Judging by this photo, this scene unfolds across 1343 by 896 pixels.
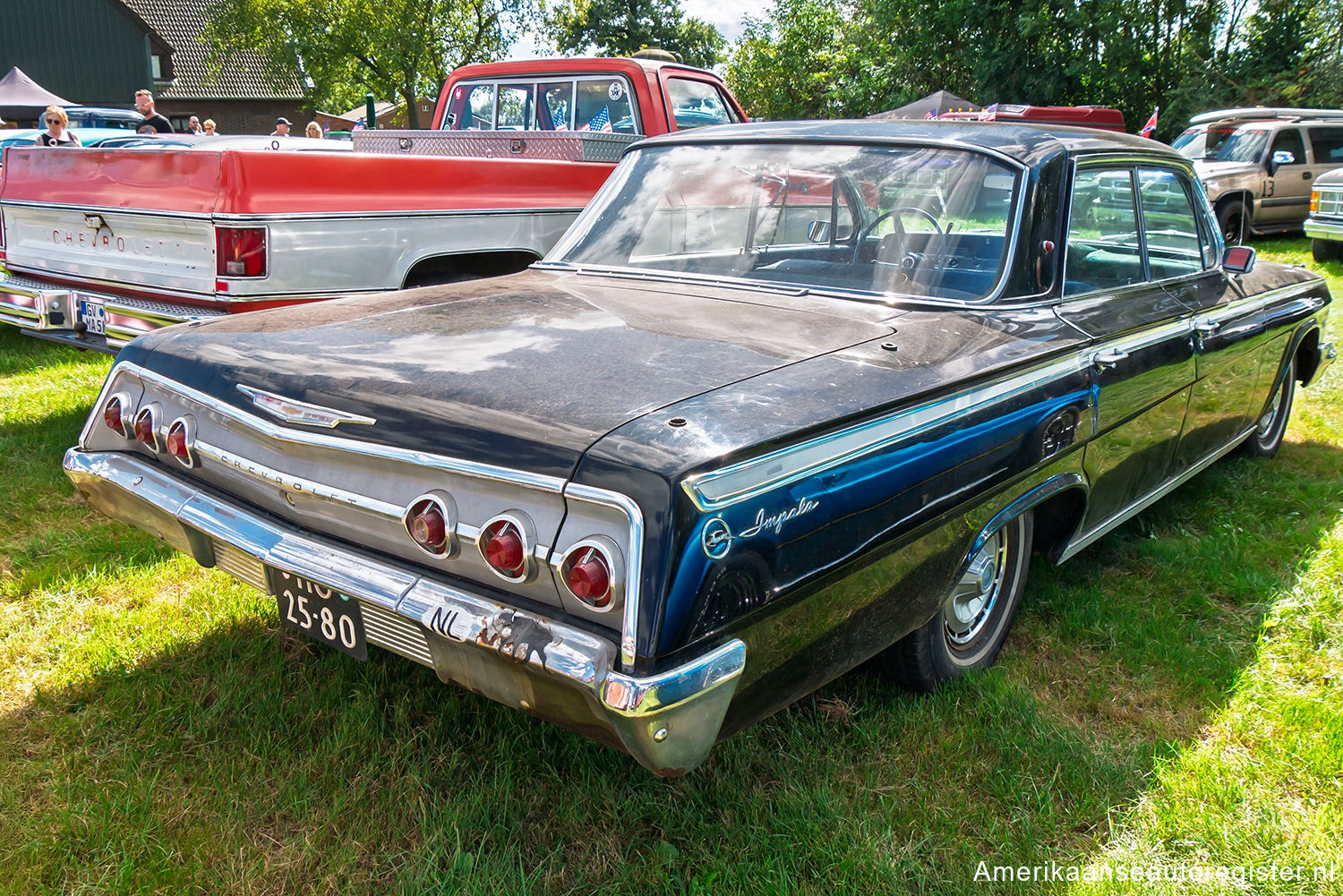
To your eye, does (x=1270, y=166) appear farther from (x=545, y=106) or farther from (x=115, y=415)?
(x=115, y=415)

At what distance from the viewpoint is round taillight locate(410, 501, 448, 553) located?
1965 millimetres

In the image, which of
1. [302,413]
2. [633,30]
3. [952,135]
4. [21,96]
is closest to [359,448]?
[302,413]

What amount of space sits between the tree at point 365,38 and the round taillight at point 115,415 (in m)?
31.2

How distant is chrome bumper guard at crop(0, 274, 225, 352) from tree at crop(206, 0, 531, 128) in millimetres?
28982

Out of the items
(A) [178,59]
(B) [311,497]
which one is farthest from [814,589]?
(A) [178,59]

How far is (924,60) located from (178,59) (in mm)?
29989

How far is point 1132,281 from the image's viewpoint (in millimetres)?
3350

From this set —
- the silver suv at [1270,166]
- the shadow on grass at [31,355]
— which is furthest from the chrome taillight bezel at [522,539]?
the silver suv at [1270,166]

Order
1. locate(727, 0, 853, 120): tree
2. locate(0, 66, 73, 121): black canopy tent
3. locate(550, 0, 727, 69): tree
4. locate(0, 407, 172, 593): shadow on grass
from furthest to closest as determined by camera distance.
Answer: locate(550, 0, 727, 69): tree
locate(727, 0, 853, 120): tree
locate(0, 66, 73, 121): black canopy tent
locate(0, 407, 172, 593): shadow on grass

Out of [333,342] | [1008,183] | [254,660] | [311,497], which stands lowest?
[254,660]

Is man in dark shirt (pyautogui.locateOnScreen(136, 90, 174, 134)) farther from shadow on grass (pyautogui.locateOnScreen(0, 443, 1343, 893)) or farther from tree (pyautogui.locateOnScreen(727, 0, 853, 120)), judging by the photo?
tree (pyautogui.locateOnScreen(727, 0, 853, 120))

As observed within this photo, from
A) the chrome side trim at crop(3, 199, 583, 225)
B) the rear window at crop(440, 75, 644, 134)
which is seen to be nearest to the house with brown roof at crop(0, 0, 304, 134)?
the rear window at crop(440, 75, 644, 134)

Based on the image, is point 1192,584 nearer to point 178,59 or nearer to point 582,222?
point 582,222

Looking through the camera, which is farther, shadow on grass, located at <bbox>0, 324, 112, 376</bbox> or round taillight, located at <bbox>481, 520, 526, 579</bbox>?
shadow on grass, located at <bbox>0, 324, 112, 376</bbox>
